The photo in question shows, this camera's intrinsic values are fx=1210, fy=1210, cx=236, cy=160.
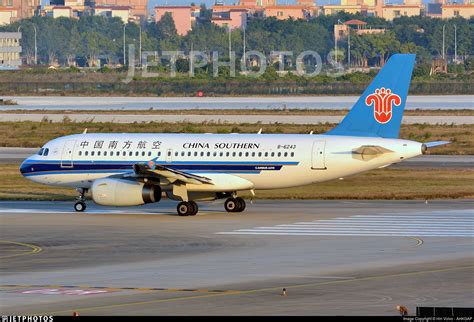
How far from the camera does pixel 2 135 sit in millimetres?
88188

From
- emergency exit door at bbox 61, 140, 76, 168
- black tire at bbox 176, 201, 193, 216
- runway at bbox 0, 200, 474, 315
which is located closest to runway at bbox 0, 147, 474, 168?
runway at bbox 0, 200, 474, 315

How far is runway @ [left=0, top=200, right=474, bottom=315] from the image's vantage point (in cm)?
2753

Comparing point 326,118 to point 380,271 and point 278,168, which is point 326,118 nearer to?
point 278,168

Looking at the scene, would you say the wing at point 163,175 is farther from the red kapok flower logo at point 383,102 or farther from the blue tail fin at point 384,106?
the red kapok flower logo at point 383,102

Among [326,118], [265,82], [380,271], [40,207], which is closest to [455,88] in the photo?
[265,82]

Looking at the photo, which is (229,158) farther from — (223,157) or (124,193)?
(124,193)

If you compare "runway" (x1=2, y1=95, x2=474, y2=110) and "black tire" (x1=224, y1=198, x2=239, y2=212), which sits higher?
"black tire" (x1=224, y1=198, x2=239, y2=212)

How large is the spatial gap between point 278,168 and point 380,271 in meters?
14.6

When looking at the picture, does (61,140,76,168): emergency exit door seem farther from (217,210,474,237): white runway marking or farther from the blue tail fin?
the blue tail fin

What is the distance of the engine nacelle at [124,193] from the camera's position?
45.2 metres

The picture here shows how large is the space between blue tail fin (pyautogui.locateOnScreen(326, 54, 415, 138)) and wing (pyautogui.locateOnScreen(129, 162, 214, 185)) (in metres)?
Result: 5.80

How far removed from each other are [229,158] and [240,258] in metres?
12.2

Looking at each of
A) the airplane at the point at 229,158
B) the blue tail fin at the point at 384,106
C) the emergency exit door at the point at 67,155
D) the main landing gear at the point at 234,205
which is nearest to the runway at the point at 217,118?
the emergency exit door at the point at 67,155

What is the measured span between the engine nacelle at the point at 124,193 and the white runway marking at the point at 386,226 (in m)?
4.91
